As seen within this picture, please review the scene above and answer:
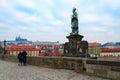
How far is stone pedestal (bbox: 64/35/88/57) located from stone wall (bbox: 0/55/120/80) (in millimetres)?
4961

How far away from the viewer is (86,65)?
14594 millimetres

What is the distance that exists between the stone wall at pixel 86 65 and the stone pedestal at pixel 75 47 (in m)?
4.96

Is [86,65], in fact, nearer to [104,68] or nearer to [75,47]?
[104,68]

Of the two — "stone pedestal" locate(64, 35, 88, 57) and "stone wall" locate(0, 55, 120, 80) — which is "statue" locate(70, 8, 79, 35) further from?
"stone wall" locate(0, 55, 120, 80)

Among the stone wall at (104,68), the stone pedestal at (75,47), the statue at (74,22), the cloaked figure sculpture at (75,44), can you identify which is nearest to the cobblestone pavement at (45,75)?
the stone wall at (104,68)

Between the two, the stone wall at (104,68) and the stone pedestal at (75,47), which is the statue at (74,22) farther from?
the stone wall at (104,68)

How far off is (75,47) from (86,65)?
11.8 metres

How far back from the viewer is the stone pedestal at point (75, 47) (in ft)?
85.0

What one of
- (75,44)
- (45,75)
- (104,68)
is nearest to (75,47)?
(75,44)

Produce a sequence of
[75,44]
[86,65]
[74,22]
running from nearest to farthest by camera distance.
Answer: [86,65]
[75,44]
[74,22]

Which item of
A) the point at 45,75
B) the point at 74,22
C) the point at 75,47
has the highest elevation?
the point at 74,22

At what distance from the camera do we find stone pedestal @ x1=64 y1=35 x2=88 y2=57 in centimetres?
2591

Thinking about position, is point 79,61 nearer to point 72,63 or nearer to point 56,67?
point 72,63

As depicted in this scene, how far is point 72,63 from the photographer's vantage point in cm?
1653
